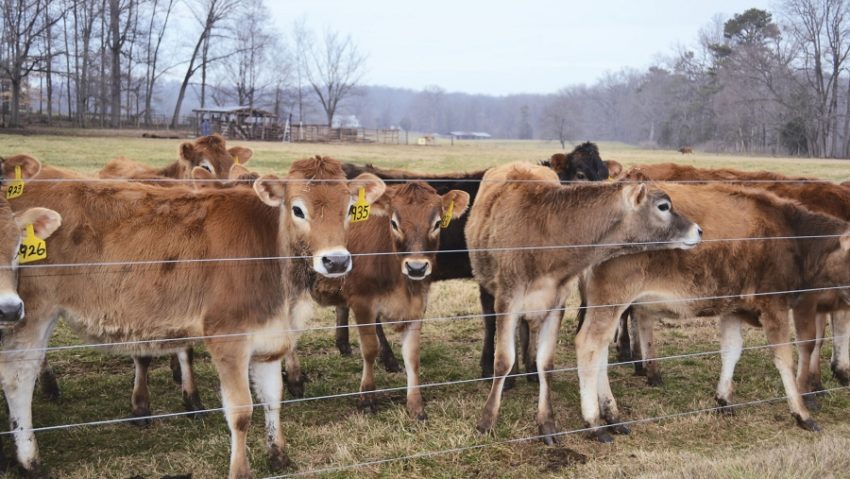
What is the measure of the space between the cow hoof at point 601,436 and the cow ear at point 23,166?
15.8 ft

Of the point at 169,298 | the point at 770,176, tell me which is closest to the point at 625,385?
the point at 770,176

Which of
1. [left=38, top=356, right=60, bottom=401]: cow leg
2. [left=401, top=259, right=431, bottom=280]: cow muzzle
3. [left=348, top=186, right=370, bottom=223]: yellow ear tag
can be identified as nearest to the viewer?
[left=348, top=186, right=370, bottom=223]: yellow ear tag


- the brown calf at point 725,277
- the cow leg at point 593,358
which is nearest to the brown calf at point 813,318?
the brown calf at point 725,277

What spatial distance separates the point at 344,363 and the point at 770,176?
18.5 ft

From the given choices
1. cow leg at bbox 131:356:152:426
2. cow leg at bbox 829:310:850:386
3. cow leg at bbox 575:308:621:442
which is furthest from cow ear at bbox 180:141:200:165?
cow leg at bbox 829:310:850:386

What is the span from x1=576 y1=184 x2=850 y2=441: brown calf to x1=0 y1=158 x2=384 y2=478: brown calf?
240 centimetres

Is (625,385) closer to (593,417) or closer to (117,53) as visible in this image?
(593,417)

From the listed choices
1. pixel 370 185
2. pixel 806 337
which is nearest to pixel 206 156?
pixel 370 185

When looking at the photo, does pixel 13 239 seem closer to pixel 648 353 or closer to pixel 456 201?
pixel 456 201

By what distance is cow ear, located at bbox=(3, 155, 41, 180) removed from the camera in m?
5.55

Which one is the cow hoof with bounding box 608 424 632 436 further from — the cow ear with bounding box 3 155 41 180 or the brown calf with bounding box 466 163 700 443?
the cow ear with bounding box 3 155 41 180

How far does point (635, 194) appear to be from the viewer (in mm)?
5887

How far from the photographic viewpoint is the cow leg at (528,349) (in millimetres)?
7301

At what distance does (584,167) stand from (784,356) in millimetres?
3350
